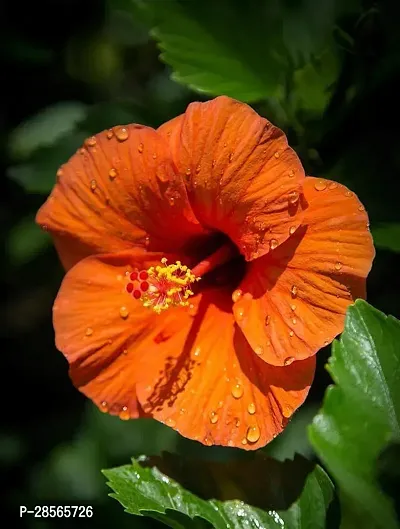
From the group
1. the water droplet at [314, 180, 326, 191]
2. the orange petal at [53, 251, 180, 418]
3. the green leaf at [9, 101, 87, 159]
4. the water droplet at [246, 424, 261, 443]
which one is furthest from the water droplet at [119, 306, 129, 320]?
the green leaf at [9, 101, 87, 159]

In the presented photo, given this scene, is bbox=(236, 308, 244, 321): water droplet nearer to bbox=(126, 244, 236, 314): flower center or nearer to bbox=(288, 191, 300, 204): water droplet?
bbox=(126, 244, 236, 314): flower center

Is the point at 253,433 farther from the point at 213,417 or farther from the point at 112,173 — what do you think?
the point at 112,173

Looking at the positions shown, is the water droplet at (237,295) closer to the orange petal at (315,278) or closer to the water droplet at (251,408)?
the orange petal at (315,278)

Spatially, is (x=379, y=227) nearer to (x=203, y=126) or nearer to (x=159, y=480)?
(x=203, y=126)

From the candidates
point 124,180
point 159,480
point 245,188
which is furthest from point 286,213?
point 159,480

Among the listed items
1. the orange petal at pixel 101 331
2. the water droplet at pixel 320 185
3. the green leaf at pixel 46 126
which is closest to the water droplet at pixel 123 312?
the orange petal at pixel 101 331

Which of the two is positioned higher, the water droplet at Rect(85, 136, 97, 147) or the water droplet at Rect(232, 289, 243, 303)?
the water droplet at Rect(85, 136, 97, 147)

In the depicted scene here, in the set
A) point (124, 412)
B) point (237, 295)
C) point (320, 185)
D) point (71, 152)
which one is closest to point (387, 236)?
point (320, 185)
